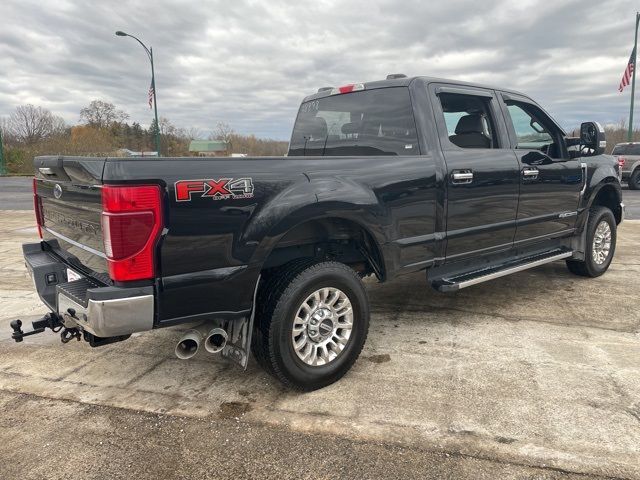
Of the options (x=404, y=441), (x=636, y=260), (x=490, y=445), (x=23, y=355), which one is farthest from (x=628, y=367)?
(x=23, y=355)

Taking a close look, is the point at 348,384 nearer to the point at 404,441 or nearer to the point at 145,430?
the point at 404,441

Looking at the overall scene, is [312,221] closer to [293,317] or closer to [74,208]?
[293,317]

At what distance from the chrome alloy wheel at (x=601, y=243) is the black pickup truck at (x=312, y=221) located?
810 mm

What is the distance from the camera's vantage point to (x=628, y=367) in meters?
3.34

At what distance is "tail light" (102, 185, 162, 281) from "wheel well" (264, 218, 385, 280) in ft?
2.68

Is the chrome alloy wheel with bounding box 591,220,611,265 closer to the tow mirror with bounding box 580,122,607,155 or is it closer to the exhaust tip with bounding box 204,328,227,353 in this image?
the tow mirror with bounding box 580,122,607,155

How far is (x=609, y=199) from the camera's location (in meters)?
5.71

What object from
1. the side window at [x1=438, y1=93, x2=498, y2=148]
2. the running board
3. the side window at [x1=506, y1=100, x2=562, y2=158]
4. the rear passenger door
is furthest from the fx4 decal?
the side window at [x1=506, y1=100, x2=562, y2=158]

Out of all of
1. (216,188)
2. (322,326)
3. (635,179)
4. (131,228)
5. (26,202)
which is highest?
(216,188)

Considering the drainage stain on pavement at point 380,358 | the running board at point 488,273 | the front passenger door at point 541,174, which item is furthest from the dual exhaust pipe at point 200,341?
the front passenger door at point 541,174

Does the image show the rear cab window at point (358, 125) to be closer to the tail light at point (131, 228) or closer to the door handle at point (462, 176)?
the door handle at point (462, 176)

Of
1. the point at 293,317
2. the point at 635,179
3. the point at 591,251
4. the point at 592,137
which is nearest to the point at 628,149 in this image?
the point at 635,179

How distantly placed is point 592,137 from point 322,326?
3.53 meters

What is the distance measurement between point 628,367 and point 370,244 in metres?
1.95
